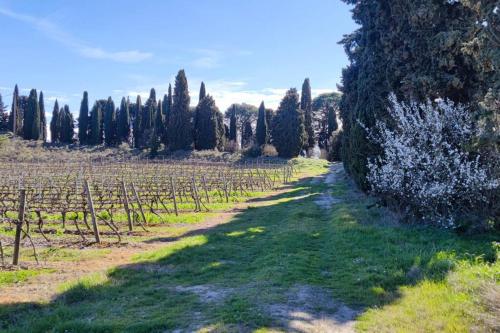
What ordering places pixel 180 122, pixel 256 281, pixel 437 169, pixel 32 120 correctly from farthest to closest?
pixel 32 120
pixel 180 122
pixel 437 169
pixel 256 281

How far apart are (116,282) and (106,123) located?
69.6 meters

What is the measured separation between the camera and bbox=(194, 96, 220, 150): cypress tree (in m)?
60.6

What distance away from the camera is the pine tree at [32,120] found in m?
69.9

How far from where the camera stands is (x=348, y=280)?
743cm

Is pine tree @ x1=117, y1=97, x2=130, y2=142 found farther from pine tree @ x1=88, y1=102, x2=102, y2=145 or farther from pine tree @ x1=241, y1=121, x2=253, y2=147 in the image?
pine tree @ x1=241, y1=121, x2=253, y2=147

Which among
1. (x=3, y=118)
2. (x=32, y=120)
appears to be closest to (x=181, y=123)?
(x=32, y=120)

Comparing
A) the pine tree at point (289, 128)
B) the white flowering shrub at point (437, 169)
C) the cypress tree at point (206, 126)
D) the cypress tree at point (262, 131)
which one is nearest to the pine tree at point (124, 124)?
the cypress tree at point (206, 126)

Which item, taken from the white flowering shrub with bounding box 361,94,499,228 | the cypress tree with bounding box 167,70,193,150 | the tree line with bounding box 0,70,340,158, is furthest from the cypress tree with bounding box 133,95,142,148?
the white flowering shrub with bounding box 361,94,499,228

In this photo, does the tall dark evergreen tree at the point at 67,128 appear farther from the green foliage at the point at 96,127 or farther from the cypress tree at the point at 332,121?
the cypress tree at the point at 332,121

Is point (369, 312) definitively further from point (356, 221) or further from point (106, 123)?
point (106, 123)

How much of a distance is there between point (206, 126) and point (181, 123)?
148 inches

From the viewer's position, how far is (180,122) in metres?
58.6

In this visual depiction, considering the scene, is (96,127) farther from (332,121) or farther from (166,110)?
(332,121)

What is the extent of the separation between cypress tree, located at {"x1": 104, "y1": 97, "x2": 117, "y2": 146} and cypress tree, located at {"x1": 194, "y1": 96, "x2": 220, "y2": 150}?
19.3 metres
